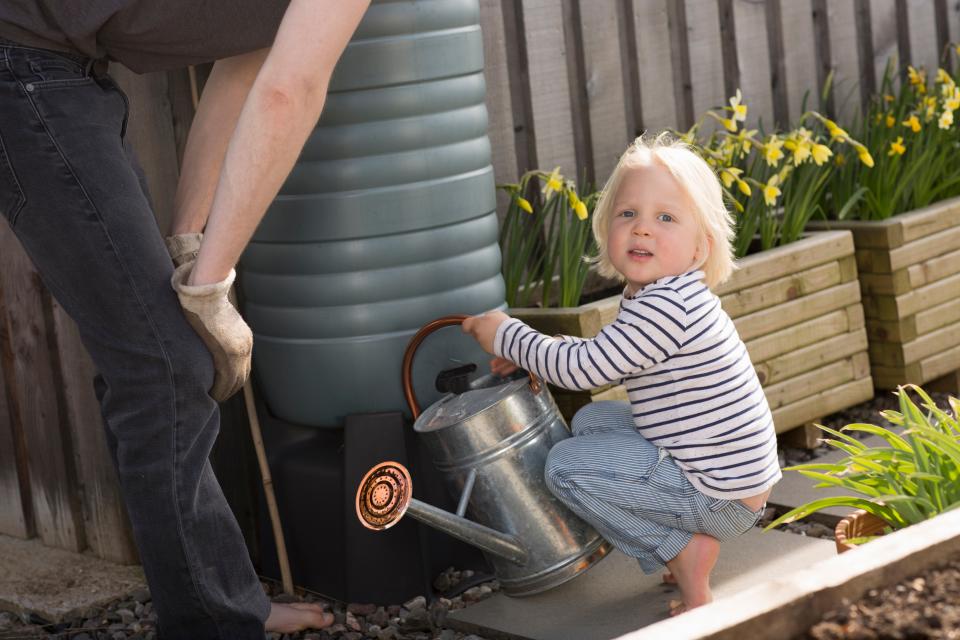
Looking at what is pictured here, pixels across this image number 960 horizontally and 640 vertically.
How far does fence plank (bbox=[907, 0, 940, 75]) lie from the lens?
4.24 metres

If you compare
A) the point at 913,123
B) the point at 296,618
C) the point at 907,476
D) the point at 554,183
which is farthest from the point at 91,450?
the point at 913,123

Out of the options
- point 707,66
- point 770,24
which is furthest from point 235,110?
point 770,24

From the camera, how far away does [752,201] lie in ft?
10.9

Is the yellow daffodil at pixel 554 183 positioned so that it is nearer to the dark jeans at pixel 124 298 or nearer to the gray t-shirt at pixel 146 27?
the gray t-shirt at pixel 146 27

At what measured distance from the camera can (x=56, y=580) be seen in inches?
108

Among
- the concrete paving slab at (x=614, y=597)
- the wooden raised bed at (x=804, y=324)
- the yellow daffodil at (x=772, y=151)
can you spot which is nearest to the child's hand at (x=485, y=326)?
the concrete paving slab at (x=614, y=597)

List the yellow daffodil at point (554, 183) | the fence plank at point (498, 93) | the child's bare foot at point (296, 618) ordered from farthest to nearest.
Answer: the fence plank at point (498, 93)
the yellow daffodil at point (554, 183)
the child's bare foot at point (296, 618)

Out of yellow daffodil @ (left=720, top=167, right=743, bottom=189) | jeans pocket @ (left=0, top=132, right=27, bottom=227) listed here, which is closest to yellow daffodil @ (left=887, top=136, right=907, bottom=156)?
yellow daffodil @ (left=720, top=167, right=743, bottom=189)

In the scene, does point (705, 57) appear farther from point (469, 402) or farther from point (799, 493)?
point (469, 402)

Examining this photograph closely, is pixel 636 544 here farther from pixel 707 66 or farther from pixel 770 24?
pixel 770 24

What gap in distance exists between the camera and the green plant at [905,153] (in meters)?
3.57

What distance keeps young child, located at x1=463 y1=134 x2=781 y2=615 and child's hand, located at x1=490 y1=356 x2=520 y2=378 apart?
62 mm

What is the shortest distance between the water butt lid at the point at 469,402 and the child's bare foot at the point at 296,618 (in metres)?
0.38

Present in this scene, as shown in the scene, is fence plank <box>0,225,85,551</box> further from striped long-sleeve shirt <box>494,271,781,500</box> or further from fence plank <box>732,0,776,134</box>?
fence plank <box>732,0,776,134</box>
